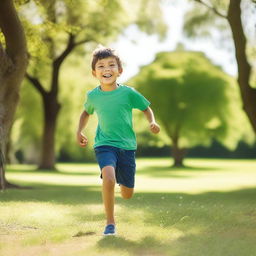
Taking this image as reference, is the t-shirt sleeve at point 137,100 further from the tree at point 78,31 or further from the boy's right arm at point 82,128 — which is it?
the tree at point 78,31

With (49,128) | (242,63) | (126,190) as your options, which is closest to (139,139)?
(49,128)

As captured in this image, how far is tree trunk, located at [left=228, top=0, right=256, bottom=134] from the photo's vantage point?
51.1 ft

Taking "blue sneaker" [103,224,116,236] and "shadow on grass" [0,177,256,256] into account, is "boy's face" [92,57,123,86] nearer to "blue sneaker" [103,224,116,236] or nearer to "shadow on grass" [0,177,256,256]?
"blue sneaker" [103,224,116,236]

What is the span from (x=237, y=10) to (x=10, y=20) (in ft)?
19.6

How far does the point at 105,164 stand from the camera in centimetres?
677

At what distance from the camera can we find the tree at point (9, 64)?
1322 cm

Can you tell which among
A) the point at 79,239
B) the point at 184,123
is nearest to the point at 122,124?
the point at 79,239

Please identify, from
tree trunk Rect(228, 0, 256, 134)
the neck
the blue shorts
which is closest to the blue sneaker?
the blue shorts

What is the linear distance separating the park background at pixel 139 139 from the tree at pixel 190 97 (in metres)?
0.06

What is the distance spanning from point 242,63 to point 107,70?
374 inches

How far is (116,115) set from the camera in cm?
701

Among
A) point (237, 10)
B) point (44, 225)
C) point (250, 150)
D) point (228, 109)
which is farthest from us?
point (250, 150)

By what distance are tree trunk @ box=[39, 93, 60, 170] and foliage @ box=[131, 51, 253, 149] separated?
326 inches

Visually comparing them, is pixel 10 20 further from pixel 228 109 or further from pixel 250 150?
pixel 250 150
